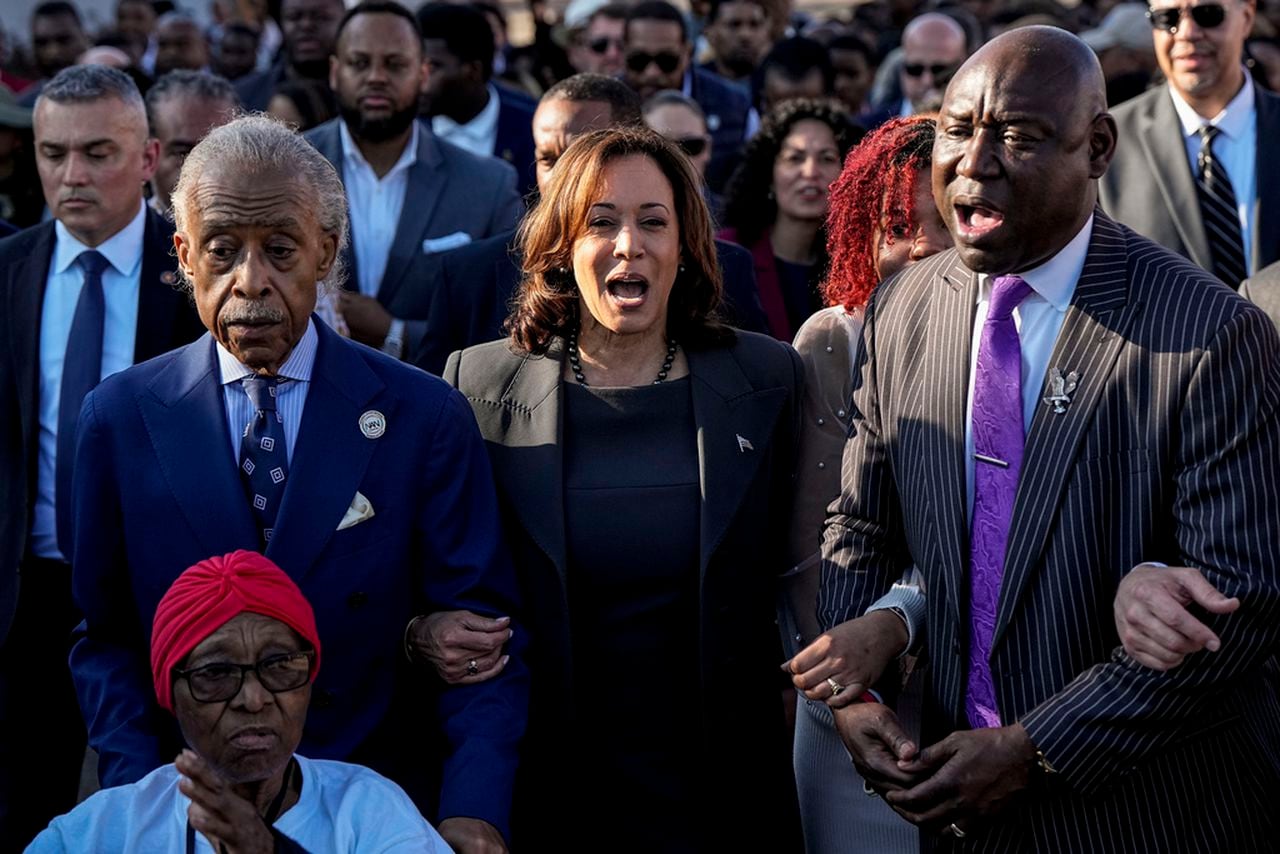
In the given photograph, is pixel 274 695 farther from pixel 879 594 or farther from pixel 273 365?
pixel 879 594

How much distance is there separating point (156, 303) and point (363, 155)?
1858 millimetres

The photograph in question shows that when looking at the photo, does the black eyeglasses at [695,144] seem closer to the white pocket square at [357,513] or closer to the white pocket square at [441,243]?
the white pocket square at [441,243]

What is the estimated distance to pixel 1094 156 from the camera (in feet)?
10.9

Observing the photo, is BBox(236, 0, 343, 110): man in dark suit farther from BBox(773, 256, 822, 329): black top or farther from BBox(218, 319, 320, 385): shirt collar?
BBox(218, 319, 320, 385): shirt collar

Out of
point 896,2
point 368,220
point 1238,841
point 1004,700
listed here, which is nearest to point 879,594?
point 1004,700

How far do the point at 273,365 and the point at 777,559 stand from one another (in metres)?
1.37

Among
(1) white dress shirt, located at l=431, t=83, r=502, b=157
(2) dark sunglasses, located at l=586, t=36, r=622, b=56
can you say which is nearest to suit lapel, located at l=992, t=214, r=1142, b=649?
(1) white dress shirt, located at l=431, t=83, r=502, b=157

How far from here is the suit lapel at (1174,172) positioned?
5793mm

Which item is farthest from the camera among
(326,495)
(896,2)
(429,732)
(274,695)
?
(896,2)

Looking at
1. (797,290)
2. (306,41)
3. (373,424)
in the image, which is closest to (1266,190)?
(797,290)

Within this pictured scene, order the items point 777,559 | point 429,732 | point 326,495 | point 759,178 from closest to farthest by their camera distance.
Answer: point 326,495, point 429,732, point 777,559, point 759,178

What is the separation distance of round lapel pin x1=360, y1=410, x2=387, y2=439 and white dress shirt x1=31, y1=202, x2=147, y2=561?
175 centimetres

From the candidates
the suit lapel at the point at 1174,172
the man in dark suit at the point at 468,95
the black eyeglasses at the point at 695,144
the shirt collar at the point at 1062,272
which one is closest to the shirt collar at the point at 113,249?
the black eyeglasses at the point at 695,144

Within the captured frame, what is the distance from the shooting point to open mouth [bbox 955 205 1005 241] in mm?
3279
